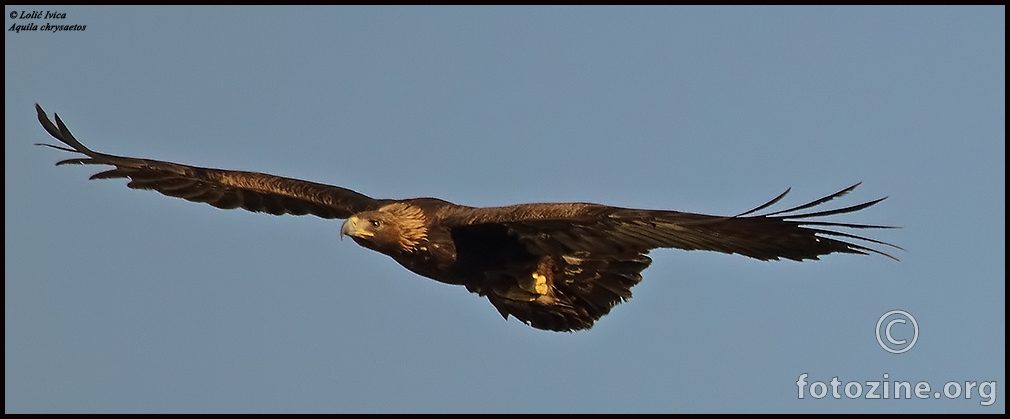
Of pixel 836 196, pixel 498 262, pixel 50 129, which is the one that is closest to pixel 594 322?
pixel 498 262

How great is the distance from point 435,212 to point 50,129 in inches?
121

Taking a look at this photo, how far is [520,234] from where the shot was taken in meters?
8.71

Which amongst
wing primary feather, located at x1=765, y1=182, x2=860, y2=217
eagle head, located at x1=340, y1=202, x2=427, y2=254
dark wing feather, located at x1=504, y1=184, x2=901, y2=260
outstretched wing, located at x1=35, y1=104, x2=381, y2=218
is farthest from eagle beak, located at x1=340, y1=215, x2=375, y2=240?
wing primary feather, located at x1=765, y1=182, x2=860, y2=217

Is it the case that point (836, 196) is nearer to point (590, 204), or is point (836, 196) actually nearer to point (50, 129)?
point (590, 204)

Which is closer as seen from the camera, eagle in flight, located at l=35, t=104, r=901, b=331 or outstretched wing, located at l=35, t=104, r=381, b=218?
eagle in flight, located at l=35, t=104, r=901, b=331

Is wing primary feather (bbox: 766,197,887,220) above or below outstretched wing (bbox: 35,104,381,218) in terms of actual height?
below

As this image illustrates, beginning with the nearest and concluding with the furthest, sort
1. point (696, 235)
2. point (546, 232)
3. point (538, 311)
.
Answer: point (696, 235) < point (546, 232) < point (538, 311)

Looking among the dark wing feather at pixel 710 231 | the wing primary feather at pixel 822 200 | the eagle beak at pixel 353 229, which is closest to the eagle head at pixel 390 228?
the eagle beak at pixel 353 229

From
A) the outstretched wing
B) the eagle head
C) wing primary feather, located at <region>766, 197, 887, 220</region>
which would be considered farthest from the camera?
the outstretched wing

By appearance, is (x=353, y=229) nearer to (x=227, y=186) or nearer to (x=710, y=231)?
(x=227, y=186)

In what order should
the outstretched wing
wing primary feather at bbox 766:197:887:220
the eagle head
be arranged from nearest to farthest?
wing primary feather at bbox 766:197:887:220, the eagle head, the outstretched wing

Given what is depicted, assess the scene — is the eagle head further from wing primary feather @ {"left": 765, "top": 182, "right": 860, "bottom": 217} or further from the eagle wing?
wing primary feather @ {"left": 765, "top": 182, "right": 860, "bottom": 217}

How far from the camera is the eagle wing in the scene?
7473mm

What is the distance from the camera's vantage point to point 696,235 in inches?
298
